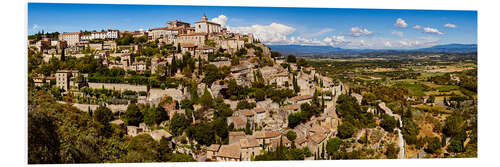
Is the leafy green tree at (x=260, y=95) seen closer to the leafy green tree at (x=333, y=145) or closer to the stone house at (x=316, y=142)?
the stone house at (x=316, y=142)

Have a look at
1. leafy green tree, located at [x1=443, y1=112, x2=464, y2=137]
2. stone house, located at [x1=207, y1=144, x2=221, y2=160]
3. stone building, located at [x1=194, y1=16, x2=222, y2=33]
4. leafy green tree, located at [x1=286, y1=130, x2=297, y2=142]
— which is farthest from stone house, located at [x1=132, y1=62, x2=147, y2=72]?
leafy green tree, located at [x1=443, y1=112, x2=464, y2=137]

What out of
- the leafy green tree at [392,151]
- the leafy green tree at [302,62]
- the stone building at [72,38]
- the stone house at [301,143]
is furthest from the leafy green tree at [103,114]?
the leafy green tree at [302,62]

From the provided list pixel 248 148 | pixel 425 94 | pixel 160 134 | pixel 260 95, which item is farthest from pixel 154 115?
pixel 425 94

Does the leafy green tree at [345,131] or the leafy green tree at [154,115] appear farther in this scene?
the leafy green tree at [154,115]

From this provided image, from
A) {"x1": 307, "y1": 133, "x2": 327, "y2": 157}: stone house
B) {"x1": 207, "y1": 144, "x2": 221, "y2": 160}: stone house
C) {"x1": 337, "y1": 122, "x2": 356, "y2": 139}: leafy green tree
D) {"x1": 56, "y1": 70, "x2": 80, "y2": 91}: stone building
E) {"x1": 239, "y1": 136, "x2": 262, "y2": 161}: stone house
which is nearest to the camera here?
{"x1": 239, "y1": 136, "x2": 262, "y2": 161}: stone house

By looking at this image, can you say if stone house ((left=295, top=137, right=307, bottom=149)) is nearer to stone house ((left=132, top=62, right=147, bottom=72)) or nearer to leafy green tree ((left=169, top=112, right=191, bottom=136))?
leafy green tree ((left=169, top=112, right=191, bottom=136))

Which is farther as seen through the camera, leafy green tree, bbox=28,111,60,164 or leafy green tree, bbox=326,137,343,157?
leafy green tree, bbox=326,137,343,157

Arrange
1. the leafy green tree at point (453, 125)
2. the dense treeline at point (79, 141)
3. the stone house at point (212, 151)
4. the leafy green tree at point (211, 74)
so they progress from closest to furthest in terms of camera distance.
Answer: the dense treeline at point (79, 141)
the stone house at point (212, 151)
the leafy green tree at point (453, 125)
the leafy green tree at point (211, 74)

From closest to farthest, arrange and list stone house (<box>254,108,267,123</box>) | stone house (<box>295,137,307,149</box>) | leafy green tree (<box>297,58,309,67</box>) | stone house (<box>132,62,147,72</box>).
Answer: stone house (<box>295,137,307,149</box>) < stone house (<box>254,108,267,123</box>) < stone house (<box>132,62,147,72</box>) < leafy green tree (<box>297,58,309,67</box>)
